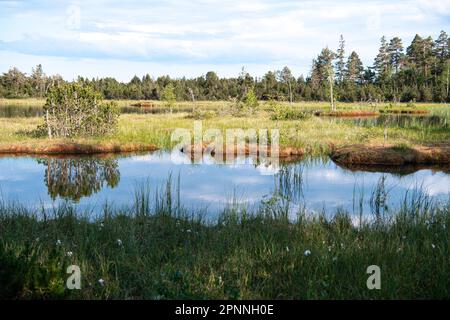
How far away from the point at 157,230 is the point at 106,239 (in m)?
0.95

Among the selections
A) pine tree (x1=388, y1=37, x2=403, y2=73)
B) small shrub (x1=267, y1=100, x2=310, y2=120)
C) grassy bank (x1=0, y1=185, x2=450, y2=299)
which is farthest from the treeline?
grassy bank (x1=0, y1=185, x2=450, y2=299)

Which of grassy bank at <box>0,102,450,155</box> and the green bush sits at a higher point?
the green bush

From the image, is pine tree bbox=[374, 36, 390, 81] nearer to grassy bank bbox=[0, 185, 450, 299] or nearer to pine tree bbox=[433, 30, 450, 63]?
pine tree bbox=[433, 30, 450, 63]

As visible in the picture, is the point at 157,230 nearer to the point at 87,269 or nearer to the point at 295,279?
the point at 87,269

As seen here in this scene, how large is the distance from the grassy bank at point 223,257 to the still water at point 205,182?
2.45 meters

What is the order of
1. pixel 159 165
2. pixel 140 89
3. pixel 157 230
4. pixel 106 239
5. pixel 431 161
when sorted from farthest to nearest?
pixel 140 89
pixel 431 161
pixel 159 165
pixel 157 230
pixel 106 239

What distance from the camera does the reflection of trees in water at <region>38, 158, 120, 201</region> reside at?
13.9 m

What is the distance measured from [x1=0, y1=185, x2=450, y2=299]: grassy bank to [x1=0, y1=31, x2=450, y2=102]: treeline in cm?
6362

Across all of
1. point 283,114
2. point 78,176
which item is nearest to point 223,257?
point 78,176

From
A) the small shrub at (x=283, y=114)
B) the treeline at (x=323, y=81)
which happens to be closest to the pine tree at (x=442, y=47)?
the treeline at (x=323, y=81)

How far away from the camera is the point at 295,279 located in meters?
5.41

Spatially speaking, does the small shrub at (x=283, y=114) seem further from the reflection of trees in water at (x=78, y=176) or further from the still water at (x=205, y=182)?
the reflection of trees in water at (x=78, y=176)
